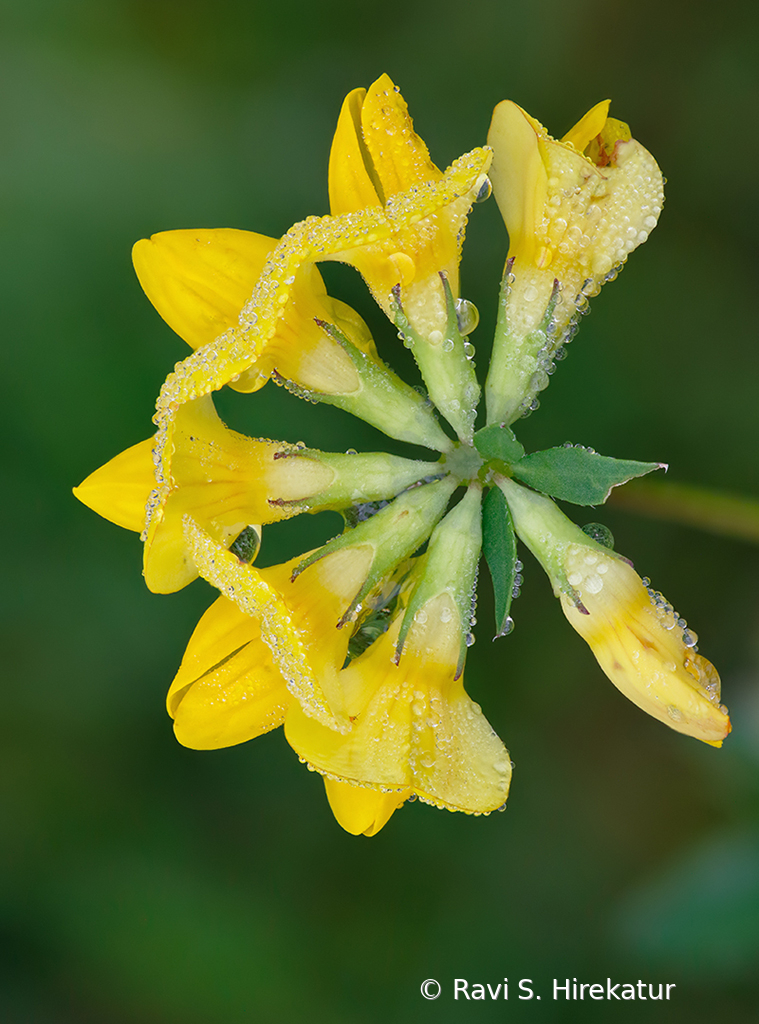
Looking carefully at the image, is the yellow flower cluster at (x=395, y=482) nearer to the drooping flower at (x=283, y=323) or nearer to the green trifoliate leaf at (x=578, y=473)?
the drooping flower at (x=283, y=323)

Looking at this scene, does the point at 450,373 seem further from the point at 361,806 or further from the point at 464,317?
the point at 361,806

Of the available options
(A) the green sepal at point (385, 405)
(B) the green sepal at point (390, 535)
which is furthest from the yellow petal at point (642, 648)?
(A) the green sepal at point (385, 405)

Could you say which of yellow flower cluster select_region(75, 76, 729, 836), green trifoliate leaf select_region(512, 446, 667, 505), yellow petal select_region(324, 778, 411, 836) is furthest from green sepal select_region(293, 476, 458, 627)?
yellow petal select_region(324, 778, 411, 836)

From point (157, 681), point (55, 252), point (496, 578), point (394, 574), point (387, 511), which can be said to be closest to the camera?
point (496, 578)

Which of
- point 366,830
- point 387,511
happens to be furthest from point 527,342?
point 366,830

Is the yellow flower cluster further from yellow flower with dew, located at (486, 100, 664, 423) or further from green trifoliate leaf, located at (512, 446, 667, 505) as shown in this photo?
green trifoliate leaf, located at (512, 446, 667, 505)

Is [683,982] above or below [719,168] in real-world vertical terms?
below

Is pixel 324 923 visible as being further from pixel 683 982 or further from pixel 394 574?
pixel 394 574
